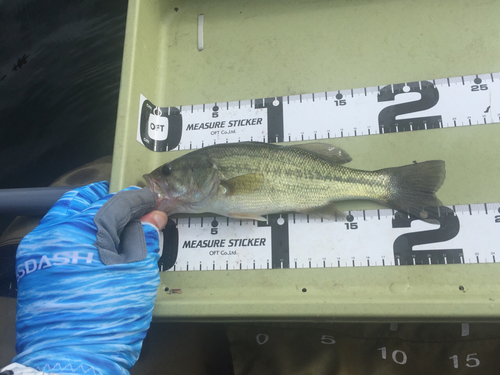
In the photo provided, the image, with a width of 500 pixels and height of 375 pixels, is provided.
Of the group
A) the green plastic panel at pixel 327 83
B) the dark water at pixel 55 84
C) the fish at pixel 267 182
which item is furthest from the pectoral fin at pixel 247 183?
the dark water at pixel 55 84

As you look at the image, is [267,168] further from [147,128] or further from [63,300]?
[63,300]

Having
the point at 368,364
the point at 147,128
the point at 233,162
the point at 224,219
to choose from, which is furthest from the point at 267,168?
the point at 368,364

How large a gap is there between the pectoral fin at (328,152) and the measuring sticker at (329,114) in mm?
106

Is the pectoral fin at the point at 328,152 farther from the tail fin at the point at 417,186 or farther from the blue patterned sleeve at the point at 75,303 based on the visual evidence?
the blue patterned sleeve at the point at 75,303

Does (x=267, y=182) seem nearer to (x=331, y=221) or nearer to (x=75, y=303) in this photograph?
(x=331, y=221)

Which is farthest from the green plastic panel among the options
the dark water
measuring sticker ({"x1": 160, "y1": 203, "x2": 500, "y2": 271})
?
the dark water

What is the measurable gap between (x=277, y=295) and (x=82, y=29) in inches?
105

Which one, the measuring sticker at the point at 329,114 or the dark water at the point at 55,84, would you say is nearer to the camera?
the measuring sticker at the point at 329,114

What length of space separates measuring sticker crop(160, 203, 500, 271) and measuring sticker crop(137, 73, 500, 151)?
493mm

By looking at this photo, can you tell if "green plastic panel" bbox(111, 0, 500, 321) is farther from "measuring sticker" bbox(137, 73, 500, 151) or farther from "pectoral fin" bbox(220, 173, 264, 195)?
"pectoral fin" bbox(220, 173, 264, 195)

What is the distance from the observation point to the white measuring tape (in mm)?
1569

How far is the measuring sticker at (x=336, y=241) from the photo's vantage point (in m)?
1.55

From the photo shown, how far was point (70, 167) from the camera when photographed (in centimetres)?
276

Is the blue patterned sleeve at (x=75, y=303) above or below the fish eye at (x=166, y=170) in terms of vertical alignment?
below
